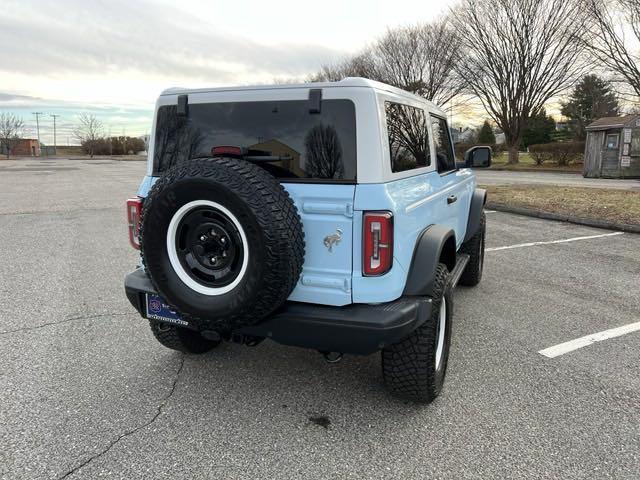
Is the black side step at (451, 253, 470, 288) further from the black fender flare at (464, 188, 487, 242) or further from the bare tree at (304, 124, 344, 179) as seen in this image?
the bare tree at (304, 124, 344, 179)

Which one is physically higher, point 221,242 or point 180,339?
point 221,242

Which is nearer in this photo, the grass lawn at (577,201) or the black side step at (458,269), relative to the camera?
the black side step at (458,269)

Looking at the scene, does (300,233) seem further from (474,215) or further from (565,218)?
(565,218)

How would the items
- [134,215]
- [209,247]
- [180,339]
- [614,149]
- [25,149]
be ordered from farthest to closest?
[25,149], [614,149], [180,339], [134,215], [209,247]

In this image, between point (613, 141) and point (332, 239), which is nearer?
point (332, 239)

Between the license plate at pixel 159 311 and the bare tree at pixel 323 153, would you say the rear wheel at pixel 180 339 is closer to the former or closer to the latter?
the license plate at pixel 159 311

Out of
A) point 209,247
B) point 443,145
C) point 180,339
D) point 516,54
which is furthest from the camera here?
point 516,54

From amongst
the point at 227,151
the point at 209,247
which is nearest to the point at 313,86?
the point at 227,151

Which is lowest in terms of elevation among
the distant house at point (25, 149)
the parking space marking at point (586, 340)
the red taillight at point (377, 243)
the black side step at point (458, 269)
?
the parking space marking at point (586, 340)

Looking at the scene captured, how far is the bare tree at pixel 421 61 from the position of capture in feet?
90.9

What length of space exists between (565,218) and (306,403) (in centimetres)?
866

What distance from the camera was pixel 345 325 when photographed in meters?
2.35

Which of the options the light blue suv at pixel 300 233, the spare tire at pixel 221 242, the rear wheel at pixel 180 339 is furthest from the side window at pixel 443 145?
the rear wheel at pixel 180 339

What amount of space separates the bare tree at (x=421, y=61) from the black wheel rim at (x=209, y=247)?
28366 millimetres
